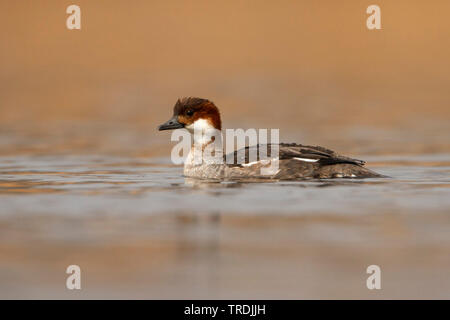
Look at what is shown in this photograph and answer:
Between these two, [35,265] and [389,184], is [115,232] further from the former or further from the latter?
[389,184]

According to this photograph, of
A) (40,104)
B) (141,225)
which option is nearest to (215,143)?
(141,225)

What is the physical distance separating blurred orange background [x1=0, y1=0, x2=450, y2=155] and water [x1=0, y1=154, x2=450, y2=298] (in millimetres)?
4377

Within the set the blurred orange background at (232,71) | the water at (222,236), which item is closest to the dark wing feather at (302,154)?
the water at (222,236)

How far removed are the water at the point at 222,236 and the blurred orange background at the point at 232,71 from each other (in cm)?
438

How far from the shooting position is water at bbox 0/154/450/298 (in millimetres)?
6496

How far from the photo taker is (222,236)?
8102 millimetres

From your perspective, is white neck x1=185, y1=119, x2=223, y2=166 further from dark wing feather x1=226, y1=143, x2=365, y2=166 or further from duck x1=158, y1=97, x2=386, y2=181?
dark wing feather x1=226, y1=143, x2=365, y2=166

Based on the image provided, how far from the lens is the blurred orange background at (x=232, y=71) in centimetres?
1809

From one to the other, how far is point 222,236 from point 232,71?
73.6ft

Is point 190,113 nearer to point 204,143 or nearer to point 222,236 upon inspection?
point 204,143

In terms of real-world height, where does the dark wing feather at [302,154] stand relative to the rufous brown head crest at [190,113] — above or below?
below

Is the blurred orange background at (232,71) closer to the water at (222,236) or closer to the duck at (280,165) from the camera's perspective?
the duck at (280,165)

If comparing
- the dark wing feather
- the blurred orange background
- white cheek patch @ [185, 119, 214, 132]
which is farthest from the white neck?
the blurred orange background

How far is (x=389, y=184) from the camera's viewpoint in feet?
36.1
